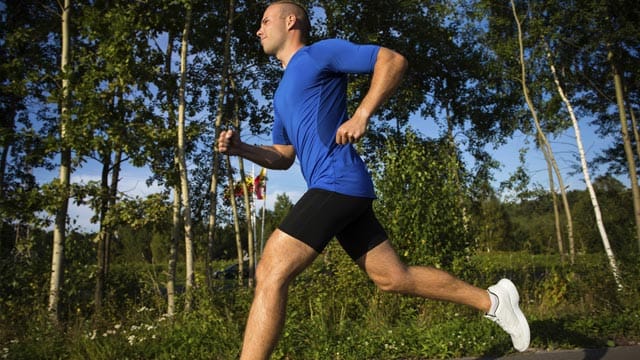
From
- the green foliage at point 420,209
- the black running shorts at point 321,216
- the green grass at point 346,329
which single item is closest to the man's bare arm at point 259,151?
the black running shorts at point 321,216

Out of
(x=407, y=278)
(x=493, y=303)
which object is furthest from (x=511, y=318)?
(x=407, y=278)

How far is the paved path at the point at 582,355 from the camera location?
12.2 ft

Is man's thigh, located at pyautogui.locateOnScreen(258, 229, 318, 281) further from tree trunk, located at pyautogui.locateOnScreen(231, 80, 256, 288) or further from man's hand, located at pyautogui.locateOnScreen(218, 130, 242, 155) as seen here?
tree trunk, located at pyautogui.locateOnScreen(231, 80, 256, 288)

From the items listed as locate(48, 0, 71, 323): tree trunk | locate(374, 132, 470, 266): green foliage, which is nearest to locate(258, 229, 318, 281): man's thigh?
locate(374, 132, 470, 266): green foliage

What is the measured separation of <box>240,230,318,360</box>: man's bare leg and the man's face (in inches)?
42.1

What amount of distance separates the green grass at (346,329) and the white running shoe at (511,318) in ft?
4.23

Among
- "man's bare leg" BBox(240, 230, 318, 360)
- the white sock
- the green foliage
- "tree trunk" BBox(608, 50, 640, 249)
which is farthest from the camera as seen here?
"tree trunk" BBox(608, 50, 640, 249)

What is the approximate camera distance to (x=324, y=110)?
93.3 inches

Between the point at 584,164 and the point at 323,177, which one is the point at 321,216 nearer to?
the point at 323,177

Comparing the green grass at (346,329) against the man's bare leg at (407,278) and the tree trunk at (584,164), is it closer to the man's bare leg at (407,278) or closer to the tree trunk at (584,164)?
the man's bare leg at (407,278)

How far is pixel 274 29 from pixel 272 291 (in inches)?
54.9

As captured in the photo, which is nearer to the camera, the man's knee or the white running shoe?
the man's knee

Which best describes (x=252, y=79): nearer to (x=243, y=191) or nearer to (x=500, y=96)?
(x=243, y=191)

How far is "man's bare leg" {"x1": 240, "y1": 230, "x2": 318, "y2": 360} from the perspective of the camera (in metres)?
2.01
